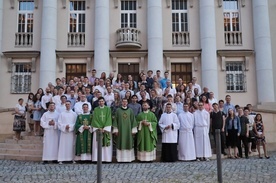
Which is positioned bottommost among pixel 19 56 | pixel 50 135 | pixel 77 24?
pixel 50 135

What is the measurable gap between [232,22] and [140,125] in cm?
1415

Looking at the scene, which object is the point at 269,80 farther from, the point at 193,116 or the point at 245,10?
the point at 193,116

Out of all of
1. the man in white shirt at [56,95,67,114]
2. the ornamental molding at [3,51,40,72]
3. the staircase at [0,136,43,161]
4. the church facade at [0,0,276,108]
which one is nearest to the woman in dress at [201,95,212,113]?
the man in white shirt at [56,95,67,114]

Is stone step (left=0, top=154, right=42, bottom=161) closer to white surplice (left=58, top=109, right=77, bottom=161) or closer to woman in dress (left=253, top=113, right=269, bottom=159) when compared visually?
white surplice (left=58, top=109, right=77, bottom=161)

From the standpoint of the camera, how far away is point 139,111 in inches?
486

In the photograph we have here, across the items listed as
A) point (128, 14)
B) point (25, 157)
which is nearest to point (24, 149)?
point (25, 157)

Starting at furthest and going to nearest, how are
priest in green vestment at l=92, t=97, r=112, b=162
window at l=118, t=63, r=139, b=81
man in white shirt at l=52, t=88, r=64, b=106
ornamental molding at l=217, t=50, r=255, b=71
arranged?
window at l=118, t=63, r=139, b=81 < ornamental molding at l=217, t=50, r=255, b=71 < man in white shirt at l=52, t=88, r=64, b=106 < priest in green vestment at l=92, t=97, r=112, b=162

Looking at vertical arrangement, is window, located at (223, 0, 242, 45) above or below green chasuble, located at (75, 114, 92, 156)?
above

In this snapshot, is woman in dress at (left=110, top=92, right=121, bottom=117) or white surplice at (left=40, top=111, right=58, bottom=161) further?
woman in dress at (left=110, top=92, right=121, bottom=117)

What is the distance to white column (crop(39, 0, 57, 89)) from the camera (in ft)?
72.2

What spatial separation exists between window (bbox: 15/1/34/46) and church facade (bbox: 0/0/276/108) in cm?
6

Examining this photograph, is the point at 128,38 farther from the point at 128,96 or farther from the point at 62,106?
the point at 62,106

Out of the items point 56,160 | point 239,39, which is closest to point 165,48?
point 239,39

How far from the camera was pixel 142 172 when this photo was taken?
955 cm
